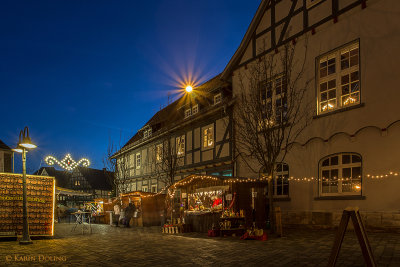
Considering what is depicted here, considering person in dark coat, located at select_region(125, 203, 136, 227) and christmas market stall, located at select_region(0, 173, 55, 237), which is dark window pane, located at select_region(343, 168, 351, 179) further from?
person in dark coat, located at select_region(125, 203, 136, 227)

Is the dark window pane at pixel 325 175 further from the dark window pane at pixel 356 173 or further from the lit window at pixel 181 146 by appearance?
the lit window at pixel 181 146

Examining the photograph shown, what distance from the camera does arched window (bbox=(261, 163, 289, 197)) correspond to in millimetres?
15586

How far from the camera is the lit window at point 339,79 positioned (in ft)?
43.3

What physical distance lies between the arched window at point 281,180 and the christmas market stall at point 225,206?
2.90ft

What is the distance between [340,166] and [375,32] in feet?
16.6

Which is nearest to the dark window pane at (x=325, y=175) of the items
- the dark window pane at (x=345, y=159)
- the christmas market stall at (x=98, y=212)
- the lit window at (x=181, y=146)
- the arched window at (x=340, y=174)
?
the arched window at (x=340, y=174)

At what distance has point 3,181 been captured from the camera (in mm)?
12805

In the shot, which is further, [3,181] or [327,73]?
[327,73]

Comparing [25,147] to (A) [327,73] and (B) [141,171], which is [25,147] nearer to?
(A) [327,73]

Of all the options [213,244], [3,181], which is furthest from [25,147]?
[213,244]

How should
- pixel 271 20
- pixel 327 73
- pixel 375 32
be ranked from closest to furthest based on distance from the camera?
pixel 375 32 < pixel 327 73 < pixel 271 20

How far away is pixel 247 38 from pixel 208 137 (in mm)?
6669

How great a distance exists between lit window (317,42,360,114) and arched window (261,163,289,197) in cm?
312

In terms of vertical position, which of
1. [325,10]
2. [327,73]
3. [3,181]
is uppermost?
[325,10]
